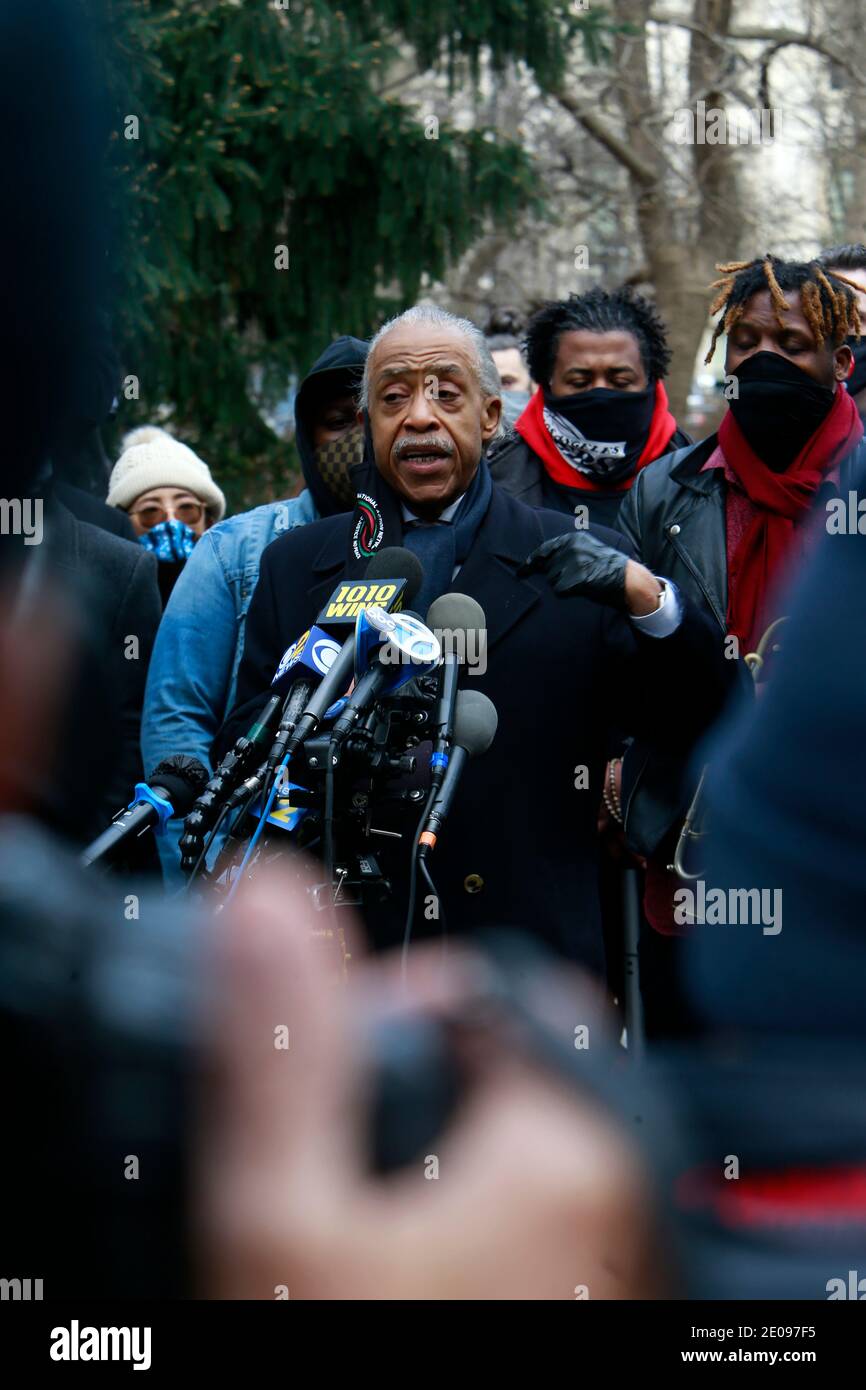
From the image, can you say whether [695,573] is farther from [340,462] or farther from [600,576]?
[340,462]

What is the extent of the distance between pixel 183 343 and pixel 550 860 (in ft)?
20.2

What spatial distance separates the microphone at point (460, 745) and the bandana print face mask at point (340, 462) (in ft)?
5.59

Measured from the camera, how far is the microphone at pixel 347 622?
287 centimetres

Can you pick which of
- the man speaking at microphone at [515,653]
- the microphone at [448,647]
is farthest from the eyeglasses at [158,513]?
the microphone at [448,647]

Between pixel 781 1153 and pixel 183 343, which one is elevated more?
pixel 183 343

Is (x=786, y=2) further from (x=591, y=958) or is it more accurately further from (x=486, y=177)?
(x=591, y=958)

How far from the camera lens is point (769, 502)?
427 cm

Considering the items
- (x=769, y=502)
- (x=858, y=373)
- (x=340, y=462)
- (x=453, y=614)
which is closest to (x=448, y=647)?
(x=453, y=614)

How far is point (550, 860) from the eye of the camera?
12.0ft

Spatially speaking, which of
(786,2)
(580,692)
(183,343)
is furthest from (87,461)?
(786,2)

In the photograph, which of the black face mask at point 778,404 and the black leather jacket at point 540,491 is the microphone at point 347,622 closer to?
the black face mask at point 778,404

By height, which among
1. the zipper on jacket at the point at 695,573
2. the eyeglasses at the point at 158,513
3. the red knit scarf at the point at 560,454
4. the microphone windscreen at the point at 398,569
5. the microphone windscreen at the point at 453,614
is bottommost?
the microphone windscreen at the point at 453,614

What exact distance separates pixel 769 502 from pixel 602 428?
739 mm

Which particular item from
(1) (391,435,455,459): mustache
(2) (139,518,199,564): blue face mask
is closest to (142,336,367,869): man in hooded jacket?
(1) (391,435,455,459): mustache
